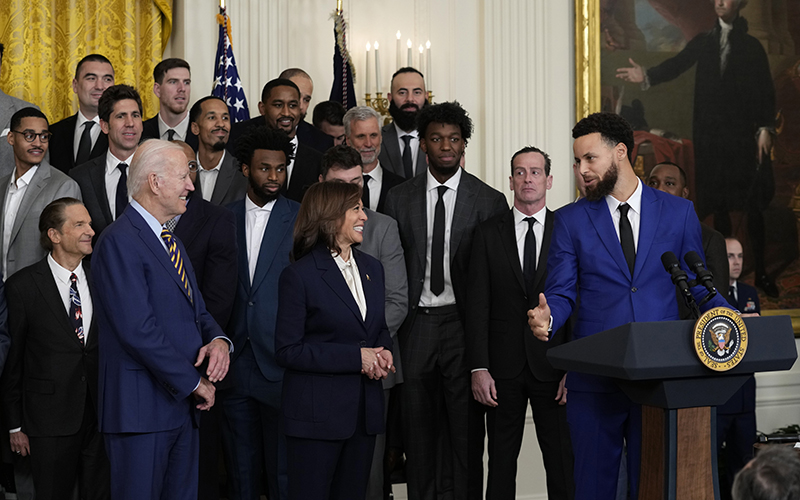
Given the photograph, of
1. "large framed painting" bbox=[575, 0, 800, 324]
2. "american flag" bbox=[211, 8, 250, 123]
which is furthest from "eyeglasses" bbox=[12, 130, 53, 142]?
"large framed painting" bbox=[575, 0, 800, 324]

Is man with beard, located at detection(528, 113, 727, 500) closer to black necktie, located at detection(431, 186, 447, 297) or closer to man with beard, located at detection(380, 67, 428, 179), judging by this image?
black necktie, located at detection(431, 186, 447, 297)

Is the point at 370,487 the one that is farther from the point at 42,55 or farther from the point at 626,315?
the point at 42,55

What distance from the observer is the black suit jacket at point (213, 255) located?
412cm

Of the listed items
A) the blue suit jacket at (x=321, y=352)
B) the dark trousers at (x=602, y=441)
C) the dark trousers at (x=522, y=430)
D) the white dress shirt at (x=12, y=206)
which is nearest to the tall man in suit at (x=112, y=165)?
the white dress shirt at (x=12, y=206)

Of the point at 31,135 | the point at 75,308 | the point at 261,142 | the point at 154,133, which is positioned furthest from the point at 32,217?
the point at 261,142

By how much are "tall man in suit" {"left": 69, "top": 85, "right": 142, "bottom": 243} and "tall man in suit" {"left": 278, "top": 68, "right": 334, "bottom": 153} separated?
114 cm

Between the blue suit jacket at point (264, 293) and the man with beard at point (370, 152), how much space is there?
69cm

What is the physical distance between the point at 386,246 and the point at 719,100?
148 inches

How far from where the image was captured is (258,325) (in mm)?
4270

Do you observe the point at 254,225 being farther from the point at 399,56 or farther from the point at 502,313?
the point at 399,56

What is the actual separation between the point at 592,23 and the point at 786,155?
1.96 m

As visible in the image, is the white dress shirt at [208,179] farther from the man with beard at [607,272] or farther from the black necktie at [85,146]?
the man with beard at [607,272]

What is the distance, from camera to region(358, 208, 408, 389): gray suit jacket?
14.2 ft

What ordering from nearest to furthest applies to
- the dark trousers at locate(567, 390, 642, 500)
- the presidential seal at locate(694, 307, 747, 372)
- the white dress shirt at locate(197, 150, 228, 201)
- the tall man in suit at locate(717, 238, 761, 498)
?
the presidential seal at locate(694, 307, 747, 372), the dark trousers at locate(567, 390, 642, 500), the white dress shirt at locate(197, 150, 228, 201), the tall man in suit at locate(717, 238, 761, 498)
